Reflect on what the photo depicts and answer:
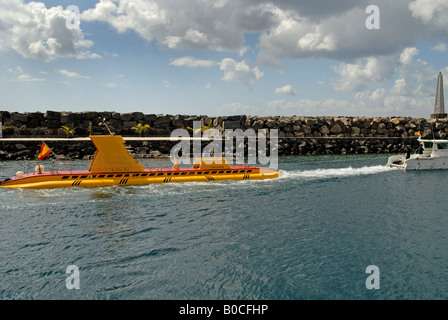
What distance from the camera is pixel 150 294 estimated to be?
10.4 m

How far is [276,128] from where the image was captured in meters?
58.8

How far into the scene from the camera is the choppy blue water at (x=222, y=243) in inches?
430

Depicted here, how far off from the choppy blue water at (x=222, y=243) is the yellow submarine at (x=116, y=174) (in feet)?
3.80

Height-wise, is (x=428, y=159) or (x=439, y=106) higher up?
(x=439, y=106)

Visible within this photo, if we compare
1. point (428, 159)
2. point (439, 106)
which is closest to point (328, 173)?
point (428, 159)

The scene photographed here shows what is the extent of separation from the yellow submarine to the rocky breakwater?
21753mm

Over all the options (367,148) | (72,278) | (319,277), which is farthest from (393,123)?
(72,278)

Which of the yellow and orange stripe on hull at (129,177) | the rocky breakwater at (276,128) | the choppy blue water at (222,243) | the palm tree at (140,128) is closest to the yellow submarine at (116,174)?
the yellow and orange stripe on hull at (129,177)

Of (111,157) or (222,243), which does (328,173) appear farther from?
(222,243)

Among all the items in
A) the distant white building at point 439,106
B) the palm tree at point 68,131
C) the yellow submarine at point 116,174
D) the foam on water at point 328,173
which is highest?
the distant white building at point 439,106

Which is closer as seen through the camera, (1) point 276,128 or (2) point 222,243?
(2) point 222,243

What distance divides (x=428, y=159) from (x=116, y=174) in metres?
32.3

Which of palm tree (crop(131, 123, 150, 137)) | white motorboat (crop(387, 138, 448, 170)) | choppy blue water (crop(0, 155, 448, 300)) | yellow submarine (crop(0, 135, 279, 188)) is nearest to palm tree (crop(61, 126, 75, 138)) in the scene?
palm tree (crop(131, 123, 150, 137))

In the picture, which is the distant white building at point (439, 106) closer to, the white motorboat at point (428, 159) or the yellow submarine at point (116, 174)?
the white motorboat at point (428, 159)
